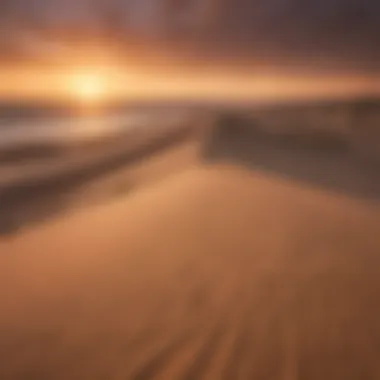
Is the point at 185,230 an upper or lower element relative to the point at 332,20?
lower

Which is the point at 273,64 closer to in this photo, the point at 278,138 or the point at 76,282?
the point at 278,138

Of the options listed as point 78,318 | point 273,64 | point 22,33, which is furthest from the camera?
point 273,64

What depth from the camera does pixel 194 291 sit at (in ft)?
4.59

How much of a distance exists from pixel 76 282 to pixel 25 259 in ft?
0.71

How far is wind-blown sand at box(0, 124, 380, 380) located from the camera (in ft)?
3.78

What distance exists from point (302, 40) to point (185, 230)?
1335 millimetres

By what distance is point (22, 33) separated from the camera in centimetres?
208

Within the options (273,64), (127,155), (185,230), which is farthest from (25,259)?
(273,64)

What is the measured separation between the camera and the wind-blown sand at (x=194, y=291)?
1151 mm

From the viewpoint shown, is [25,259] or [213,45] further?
[213,45]

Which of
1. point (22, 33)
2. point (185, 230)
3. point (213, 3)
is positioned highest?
point (213, 3)

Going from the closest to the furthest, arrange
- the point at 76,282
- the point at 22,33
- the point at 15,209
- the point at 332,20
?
the point at 76,282 < the point at 15,209 < the point at 22,33 < the point at 332,20

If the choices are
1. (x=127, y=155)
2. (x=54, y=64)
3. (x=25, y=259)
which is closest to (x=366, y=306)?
(x=25, y=259)

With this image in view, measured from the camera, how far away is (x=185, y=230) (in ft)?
5.73
